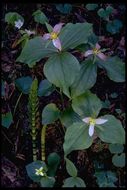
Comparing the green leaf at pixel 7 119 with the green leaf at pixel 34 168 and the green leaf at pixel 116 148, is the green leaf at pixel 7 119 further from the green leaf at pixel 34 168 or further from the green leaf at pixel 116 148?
the green leaf at pixel 116 148

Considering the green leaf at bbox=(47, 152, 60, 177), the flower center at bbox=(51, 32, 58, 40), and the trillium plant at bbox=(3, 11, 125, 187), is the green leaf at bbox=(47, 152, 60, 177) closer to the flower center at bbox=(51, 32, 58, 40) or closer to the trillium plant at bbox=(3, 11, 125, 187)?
the trillium plant at bbox=(3, 11, 125, 187)

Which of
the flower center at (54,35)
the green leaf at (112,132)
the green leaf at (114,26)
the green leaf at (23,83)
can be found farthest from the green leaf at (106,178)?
the green leaf at (114,26)

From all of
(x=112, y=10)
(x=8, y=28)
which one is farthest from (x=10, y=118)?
(x=112, y=10)

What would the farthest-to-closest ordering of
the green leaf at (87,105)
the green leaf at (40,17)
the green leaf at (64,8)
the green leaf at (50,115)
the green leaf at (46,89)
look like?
the green leaf at (64,8), the green leaf at (40,17), the green leaf at (46,89), the green leaf at (50,115), the green leaf at (87,105)

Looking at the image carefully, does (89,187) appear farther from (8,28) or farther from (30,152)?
(8,28)

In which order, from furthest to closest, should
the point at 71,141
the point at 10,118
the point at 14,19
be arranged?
→ the point at 14,19 → the point at 10,118 → the point at 71,141

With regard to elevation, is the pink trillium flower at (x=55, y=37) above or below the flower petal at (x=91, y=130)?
above
